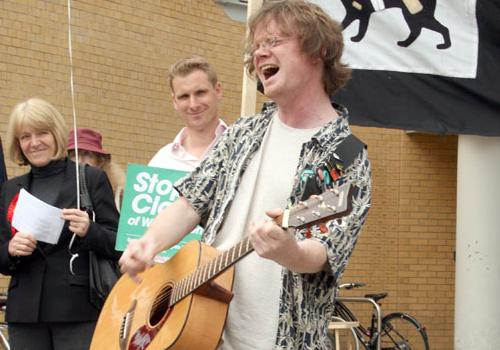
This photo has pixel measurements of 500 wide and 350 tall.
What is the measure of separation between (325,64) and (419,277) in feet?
33.7

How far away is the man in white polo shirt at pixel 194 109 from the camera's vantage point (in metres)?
5.06

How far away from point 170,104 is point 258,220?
7676mm

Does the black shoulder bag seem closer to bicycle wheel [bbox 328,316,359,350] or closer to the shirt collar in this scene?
the shirt collar

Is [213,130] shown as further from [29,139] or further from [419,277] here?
[419,277]

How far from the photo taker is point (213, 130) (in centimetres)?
512

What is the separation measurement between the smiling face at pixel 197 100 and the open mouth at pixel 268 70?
1709mm

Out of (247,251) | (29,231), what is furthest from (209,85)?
(247,251)

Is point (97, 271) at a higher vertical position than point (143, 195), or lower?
lower

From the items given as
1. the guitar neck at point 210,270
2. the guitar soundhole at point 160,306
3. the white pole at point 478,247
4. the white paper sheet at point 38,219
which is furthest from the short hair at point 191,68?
the white pole at point 478,247

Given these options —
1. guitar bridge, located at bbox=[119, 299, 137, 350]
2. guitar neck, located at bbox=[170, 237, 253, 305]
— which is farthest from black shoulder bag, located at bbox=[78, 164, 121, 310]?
guitar neck, located at bbox=[170, 237, 253, 305]

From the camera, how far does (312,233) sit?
9.96 ft

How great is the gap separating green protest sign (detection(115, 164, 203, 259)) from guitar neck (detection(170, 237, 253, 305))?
152 centimetres

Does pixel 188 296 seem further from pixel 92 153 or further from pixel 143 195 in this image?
pixel 92 153

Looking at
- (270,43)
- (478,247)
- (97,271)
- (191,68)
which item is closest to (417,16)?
(191,68)
